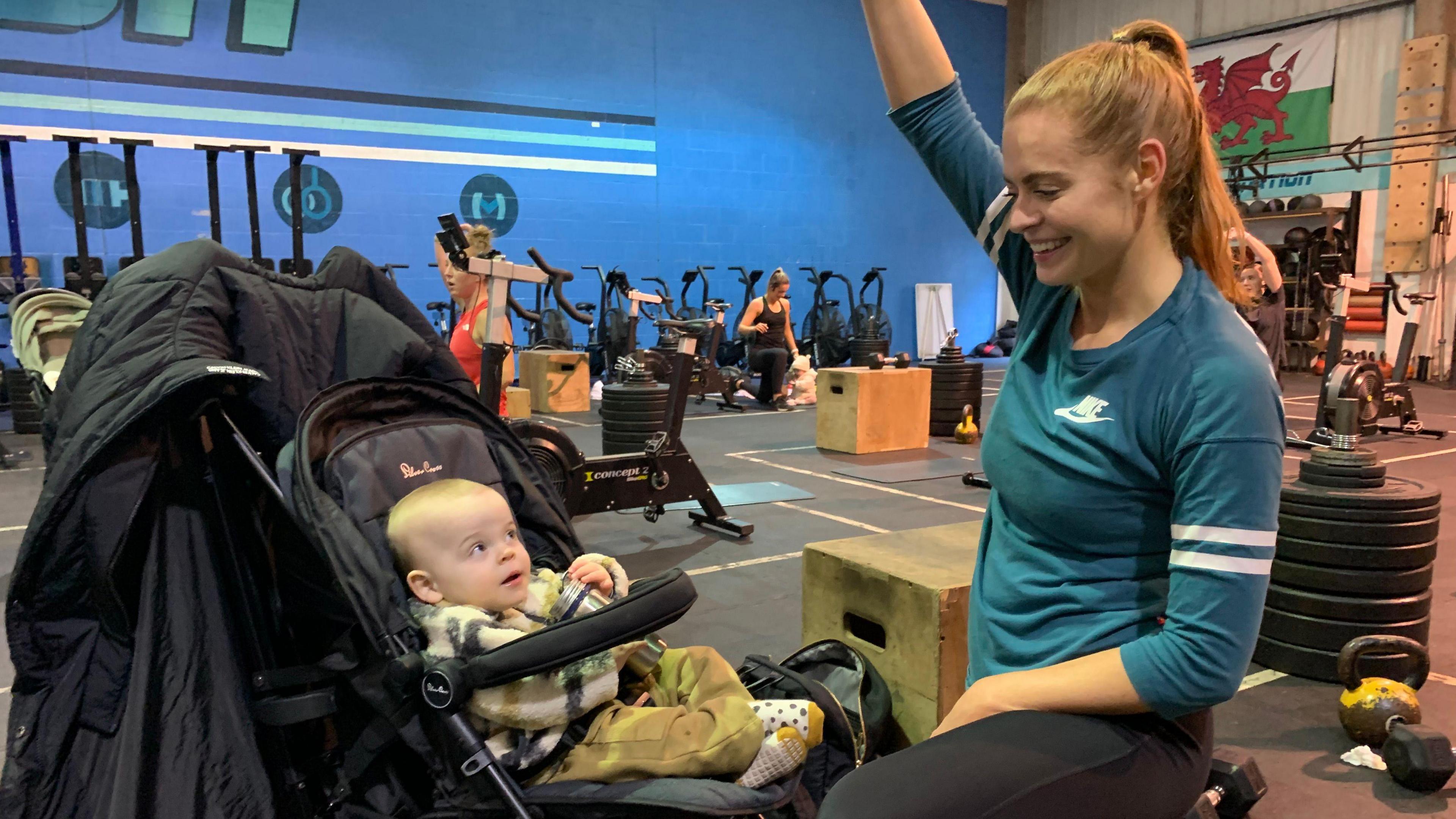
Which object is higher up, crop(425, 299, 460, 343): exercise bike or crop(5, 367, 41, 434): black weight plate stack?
crop(425, 299, 460, 343): exercise bike

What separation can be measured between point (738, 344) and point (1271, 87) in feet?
26.9

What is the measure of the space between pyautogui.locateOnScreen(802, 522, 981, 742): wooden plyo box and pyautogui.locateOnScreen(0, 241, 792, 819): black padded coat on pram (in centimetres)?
65

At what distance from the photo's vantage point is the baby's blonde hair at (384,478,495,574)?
1.71m

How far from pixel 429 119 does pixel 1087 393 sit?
10516 millimetres

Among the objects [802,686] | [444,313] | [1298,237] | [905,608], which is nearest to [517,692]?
[802,686]

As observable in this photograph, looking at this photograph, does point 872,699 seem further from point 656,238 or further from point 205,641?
point 656,238

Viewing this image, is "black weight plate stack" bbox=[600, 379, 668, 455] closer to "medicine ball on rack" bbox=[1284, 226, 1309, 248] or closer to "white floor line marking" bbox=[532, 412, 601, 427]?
"white floor line marking" bbox=[532, 412, 601, 427]

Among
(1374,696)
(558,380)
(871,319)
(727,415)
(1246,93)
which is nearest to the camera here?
(1374,696)

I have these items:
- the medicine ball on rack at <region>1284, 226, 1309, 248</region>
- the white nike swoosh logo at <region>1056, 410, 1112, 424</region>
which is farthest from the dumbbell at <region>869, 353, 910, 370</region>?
the medicine ball on rack at <region>1284, 226, 1309, 248</region>

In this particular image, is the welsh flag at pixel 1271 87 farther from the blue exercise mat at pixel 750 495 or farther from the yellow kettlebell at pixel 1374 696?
the yellow kettlebell at pixel 1374 696

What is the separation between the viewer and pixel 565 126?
437 inches

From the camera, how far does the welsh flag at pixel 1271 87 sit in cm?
1195

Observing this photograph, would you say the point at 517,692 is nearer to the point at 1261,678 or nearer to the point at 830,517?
the point at 1261,678

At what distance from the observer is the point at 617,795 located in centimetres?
152
